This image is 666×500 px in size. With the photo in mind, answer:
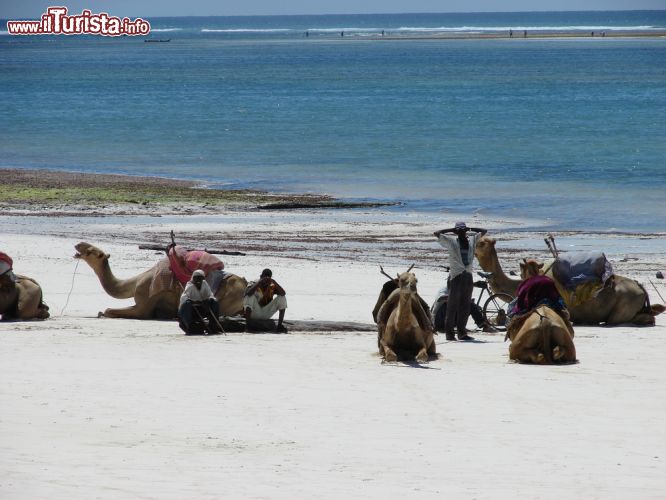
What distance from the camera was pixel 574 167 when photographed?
42094mm

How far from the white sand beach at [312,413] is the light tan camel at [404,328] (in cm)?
23

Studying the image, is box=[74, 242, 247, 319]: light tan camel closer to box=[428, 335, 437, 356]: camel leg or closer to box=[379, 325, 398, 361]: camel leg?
box=[379, 325, 398, 361]: camel leg

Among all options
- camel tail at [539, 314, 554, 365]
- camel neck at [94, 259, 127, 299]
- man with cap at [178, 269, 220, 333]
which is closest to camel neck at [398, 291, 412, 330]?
camel tail at [539, 314, 554, 365]

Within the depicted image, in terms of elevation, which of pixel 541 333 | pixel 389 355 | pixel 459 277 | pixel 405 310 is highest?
pixel 459 277

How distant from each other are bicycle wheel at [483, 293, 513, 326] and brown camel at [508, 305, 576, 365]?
2846 mm

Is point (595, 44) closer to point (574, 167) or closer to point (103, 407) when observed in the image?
point (574, 167)

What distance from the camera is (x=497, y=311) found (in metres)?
17.0

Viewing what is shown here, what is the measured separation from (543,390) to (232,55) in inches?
5485

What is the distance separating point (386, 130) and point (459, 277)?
1644 inches

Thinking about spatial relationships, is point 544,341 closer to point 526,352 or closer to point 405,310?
point 526,352

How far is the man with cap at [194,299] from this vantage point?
15.4 meters

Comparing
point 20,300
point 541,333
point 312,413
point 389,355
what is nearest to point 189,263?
point 20,300

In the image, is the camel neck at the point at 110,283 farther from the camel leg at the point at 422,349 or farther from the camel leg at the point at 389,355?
the camel leg at the point at 422,349

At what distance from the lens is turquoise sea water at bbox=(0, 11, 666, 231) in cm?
3650
